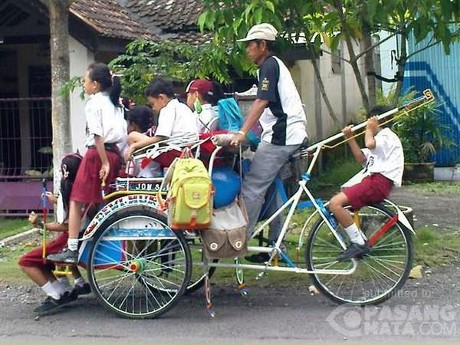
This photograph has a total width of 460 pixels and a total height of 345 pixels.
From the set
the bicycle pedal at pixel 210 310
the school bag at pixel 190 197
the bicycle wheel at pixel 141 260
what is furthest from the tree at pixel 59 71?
the school bag at pixel 190 197

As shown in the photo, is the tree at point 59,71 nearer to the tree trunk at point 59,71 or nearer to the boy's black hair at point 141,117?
the tree trunk at point 59,71

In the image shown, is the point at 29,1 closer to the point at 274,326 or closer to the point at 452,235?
the point at 452,235

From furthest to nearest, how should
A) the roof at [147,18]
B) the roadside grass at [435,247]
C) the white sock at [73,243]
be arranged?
the roof at [147,18] < the roadside grass at [435,247] < the white sock at [73,243]

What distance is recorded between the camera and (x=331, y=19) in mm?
8211

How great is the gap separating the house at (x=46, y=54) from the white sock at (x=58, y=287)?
4975 mm

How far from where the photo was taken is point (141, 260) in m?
6.26

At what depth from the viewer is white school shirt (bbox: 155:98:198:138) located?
638cm

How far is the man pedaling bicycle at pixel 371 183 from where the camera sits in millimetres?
6316

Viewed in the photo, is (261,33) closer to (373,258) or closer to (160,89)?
(160,89)

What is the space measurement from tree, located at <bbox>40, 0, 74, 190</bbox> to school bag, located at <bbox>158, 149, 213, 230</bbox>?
319 cm

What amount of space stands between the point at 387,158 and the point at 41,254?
2.87 metres

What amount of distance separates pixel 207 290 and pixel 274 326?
593mm

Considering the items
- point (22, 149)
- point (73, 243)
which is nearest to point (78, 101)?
point (22, 149)

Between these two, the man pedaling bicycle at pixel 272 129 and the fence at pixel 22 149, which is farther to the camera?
the fence at pixel 22 149
